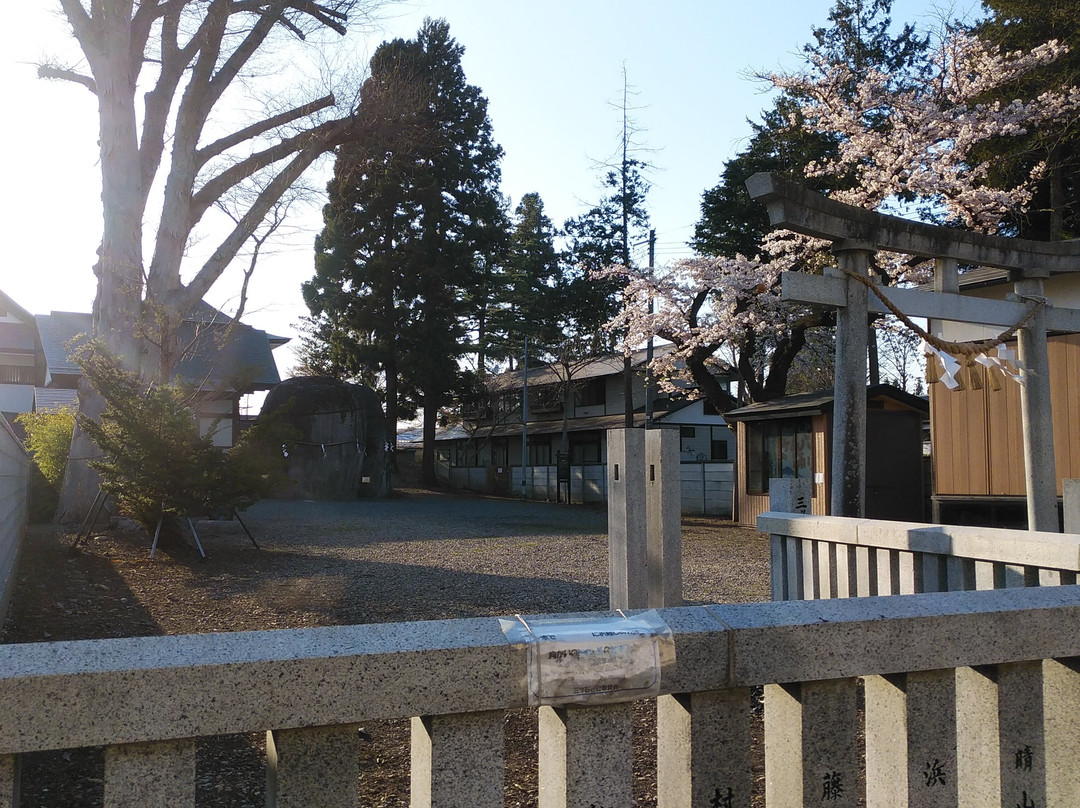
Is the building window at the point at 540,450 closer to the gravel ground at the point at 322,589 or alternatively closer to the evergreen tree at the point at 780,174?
the evergreen tree at the point at 780,174

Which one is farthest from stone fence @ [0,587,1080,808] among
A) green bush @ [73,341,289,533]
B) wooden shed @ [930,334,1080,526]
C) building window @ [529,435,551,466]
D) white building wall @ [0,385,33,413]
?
white building wall @ [0,385,33,413]

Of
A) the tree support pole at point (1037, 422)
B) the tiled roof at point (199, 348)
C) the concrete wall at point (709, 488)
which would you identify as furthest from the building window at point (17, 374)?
the tree support pole at point (1037, 422)

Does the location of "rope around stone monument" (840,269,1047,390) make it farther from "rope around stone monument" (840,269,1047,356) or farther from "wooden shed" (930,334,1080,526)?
"wooden shed" (930,334,1080,526)

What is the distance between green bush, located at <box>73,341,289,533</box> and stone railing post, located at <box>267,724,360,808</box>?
1032 cm

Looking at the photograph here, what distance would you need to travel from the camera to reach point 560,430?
120 feet

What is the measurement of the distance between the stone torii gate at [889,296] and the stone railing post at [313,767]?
523 centimetres

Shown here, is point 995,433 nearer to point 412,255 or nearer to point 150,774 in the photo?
point 150,774

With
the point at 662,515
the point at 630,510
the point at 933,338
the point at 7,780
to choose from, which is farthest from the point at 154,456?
the point at 7,780

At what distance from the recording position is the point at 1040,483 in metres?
6.63

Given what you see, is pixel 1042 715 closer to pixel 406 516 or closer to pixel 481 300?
pixel 406 516

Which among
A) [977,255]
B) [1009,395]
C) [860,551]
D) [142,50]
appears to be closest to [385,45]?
[142,50]

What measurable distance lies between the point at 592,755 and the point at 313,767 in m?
0.49

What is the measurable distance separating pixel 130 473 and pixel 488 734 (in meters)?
10.8

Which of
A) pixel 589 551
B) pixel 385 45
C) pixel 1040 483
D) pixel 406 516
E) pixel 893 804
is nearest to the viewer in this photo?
pixel 893 804
